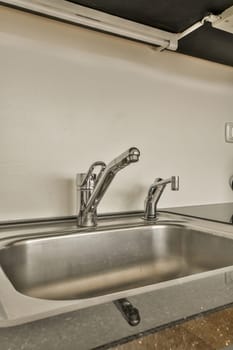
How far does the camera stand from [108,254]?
2.92 ft

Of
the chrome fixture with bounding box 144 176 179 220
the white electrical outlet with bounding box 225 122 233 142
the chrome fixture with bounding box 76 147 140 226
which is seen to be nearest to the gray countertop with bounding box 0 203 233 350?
the chrome fixture with bounding box 76 147 140 226

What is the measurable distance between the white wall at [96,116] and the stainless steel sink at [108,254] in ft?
0.47

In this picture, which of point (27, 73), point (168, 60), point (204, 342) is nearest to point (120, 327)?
point (204, 342)

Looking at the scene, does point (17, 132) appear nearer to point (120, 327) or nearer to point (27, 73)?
point (27, 73)

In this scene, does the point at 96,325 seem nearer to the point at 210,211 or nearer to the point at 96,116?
the point at 96,116

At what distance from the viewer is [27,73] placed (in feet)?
3.00

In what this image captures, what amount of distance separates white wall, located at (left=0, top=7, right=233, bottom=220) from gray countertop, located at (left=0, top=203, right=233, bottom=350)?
61cm

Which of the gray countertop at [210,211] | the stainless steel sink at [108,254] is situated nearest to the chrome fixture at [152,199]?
the stainless steel sink at [108,254]

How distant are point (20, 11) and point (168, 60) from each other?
616mm

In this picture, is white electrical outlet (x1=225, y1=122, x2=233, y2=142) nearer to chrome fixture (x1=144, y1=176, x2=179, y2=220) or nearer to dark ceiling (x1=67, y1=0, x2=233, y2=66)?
dark ceiling (x1=67, y1=0, x2=233, y2=66)

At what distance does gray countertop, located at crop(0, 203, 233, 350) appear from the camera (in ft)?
0.99

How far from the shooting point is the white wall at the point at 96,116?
896 millimetres

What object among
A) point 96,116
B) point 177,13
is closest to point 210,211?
point 96,116

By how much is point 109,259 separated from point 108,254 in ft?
0.06
